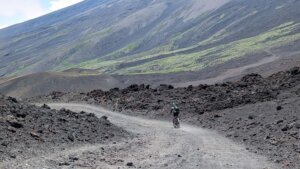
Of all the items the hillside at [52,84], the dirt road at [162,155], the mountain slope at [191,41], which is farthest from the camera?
the mountain slope at [191,41]

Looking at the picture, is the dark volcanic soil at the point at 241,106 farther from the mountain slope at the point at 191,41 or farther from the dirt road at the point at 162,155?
the mountain slope at the point at 191,41

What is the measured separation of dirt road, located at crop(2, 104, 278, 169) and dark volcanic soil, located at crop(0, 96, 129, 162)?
752 millimetres

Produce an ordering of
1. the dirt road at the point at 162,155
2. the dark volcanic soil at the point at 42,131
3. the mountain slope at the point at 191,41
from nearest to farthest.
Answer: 1. the dirt road at the point at 162,155
2. the dark volcanic soil at the point at 42,131
3. the mountain slope at the point at 191,41

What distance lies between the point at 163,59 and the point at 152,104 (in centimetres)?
8606

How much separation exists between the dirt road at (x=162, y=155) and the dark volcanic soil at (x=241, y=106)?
39.7 inches

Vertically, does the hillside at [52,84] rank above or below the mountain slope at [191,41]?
below

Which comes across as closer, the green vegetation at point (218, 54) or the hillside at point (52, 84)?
the hillside at point (52, 84)

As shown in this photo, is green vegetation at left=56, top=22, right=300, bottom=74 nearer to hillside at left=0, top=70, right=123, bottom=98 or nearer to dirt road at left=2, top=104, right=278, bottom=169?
hillside at left=0, top=70, right=123, bottom=98

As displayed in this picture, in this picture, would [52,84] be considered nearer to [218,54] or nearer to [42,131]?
[218,54]

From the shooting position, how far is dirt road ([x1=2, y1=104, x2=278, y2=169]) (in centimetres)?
1631

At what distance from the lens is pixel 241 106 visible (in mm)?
32062

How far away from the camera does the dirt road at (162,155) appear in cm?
1631

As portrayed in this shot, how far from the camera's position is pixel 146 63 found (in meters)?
126

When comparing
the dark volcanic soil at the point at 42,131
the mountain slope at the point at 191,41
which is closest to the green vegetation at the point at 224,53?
the mountain slope at the point at 191,41
